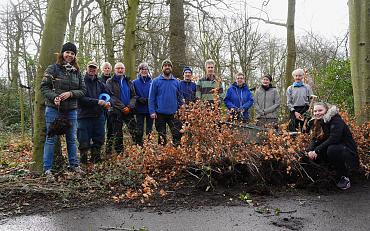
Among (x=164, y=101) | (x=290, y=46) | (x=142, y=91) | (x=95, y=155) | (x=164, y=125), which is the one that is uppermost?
(x=290, y=46)

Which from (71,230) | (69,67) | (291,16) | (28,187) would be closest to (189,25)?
(291,16)

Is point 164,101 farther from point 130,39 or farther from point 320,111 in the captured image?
point 130,39

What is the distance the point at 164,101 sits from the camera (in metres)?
7.76

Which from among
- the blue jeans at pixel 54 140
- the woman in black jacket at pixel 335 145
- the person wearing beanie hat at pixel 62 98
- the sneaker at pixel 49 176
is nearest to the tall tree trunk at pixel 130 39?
the person wearing beanie hat at pixel 62 98

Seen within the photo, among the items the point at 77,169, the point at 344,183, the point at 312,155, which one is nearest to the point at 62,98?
the point at 77,169

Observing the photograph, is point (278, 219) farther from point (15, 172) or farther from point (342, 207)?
point (15, 172)

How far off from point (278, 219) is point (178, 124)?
3607mm

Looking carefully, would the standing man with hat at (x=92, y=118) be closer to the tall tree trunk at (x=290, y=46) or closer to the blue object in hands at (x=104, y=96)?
the blue object in hands at (x=104, y=96)

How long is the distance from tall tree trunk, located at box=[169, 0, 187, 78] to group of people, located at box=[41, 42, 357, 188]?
3.49 m

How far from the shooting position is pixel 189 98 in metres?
7.91

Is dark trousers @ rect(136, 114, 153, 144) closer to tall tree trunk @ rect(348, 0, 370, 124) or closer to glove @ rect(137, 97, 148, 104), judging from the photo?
glove @ rect(137, 97, 148, 104)

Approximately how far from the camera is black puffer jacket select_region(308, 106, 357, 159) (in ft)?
19.5

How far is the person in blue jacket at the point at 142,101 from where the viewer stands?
8.03 meters

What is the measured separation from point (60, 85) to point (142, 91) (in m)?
2.21
